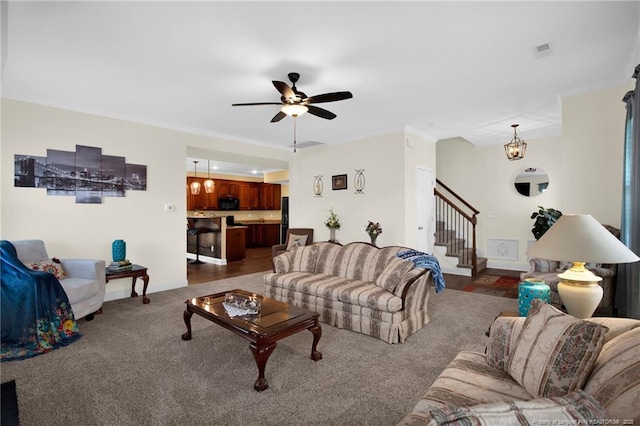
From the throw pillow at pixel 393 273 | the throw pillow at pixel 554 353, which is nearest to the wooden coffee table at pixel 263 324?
the throw pillow at pixel 393 273

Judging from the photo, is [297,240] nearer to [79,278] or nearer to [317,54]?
[79,278]

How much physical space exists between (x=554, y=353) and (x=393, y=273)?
206cm

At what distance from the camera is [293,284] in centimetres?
385

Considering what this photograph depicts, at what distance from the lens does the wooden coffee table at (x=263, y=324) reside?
228cm

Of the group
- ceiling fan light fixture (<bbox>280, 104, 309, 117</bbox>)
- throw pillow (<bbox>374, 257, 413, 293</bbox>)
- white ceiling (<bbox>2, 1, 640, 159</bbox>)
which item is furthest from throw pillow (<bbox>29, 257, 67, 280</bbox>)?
throw pillow (<bbox>374, 257, 413, 293</bbox>)

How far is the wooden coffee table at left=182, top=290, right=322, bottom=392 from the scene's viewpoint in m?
2.28

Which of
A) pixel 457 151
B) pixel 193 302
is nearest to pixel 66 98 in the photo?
pixel 193 302

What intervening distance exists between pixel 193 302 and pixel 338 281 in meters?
1.64

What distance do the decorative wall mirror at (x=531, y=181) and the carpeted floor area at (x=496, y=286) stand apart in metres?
1.94

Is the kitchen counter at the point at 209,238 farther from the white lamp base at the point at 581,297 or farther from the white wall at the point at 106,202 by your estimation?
the white lamp base at the point at 581,297

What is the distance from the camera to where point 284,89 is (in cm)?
301

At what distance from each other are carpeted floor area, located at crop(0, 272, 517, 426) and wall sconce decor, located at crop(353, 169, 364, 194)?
3.08m

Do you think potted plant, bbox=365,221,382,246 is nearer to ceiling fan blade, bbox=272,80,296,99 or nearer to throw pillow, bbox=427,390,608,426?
ceiling fan blade, bbox=272,80,296,99

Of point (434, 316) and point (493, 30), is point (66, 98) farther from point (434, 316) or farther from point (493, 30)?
point (434, 316)
